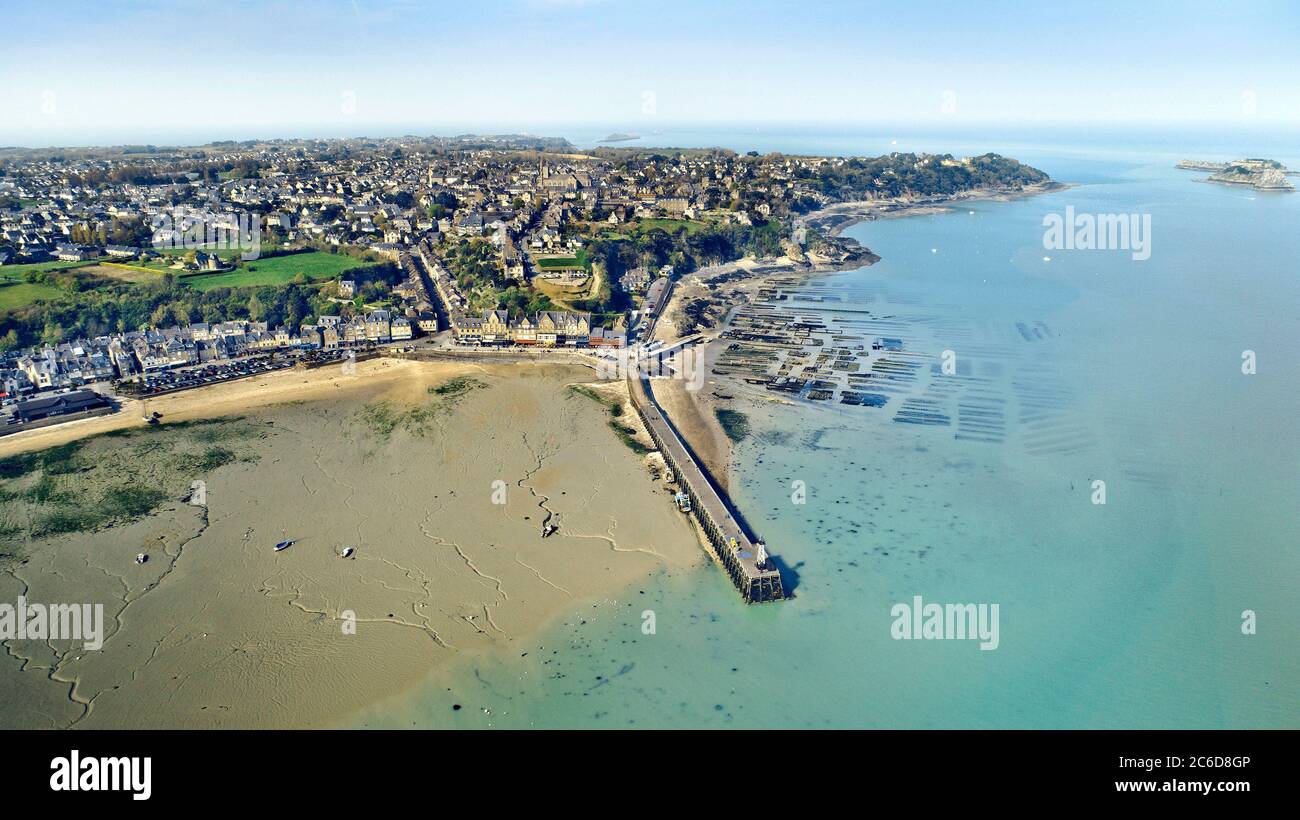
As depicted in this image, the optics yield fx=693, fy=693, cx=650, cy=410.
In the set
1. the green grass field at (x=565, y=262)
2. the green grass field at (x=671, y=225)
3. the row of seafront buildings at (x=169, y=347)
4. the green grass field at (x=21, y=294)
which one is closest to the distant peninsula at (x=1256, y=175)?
the green grass field at (x=671, y=225)

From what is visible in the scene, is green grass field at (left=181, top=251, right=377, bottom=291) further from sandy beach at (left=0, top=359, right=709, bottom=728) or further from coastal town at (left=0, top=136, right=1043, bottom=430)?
sandy beach at (left=0, top=359, right=709, bottom=728)

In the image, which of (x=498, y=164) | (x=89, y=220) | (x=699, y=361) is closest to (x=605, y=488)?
(x=699, y=361)

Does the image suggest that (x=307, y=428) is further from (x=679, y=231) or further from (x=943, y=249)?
(x=943, y=249)

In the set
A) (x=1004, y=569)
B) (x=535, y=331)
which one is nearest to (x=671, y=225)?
(x=535, y=331)

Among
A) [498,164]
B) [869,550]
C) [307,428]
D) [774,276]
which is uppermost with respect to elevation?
[498,164]

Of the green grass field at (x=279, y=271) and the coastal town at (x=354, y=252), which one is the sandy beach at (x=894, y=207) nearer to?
the coastal town at (x=354, y=252)
